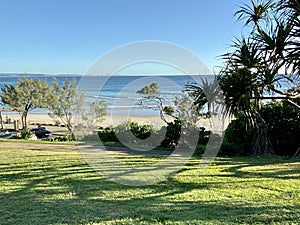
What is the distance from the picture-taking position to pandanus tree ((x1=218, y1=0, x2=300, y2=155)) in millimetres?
5230

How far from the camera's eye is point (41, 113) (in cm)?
3759

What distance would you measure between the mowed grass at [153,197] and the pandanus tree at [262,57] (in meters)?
1.52

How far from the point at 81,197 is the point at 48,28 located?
79.5 feet

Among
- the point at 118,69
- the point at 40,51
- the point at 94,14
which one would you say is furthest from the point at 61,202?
the point at 40,51

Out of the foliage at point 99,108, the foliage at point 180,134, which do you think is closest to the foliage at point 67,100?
the foliage at point 99,108

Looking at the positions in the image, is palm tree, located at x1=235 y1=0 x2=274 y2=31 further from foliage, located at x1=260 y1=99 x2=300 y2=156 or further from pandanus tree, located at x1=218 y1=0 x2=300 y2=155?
foliage, located at x1=260 y1=99 x2=300 y2=156

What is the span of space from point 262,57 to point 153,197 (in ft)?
12.1

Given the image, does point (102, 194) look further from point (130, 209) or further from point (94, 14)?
point (94, 14)

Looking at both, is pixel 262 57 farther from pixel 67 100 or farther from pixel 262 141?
pixel 67 100

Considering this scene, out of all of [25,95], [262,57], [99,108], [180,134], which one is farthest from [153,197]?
[25,95]

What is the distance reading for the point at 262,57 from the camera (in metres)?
5.69

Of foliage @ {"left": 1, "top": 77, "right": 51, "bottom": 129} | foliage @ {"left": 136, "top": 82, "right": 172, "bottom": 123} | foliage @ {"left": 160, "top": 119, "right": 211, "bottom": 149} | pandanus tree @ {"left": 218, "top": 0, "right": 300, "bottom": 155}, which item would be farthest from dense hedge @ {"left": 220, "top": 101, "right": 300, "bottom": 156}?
foliage @ {"left": 1, "top": 77, "right": 51, "bottom": 129}

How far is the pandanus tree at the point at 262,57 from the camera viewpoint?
523cm

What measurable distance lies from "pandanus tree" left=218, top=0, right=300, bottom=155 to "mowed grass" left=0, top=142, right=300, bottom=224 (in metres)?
1.52
